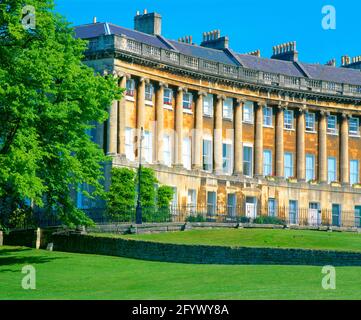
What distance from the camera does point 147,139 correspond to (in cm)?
6925

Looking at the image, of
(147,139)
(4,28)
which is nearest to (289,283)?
(4,28)

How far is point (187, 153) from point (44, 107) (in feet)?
104

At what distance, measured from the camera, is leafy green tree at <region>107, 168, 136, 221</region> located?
199ft

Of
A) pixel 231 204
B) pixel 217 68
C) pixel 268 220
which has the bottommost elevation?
pixel 268 220

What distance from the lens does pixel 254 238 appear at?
170ft

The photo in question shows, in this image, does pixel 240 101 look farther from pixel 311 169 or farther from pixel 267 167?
pixel 311 169

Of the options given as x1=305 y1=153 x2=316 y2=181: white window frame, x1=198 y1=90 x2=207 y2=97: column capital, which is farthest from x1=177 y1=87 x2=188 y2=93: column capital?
x1=305 y1=153 x2=316 y2=181: white window frame

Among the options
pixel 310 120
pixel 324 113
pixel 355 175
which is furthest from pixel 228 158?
pixel 355 175

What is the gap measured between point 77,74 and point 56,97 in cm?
143

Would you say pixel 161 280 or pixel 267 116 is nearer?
pixel 161 280

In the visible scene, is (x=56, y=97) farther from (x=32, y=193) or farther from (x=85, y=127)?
(x=32, y=193)

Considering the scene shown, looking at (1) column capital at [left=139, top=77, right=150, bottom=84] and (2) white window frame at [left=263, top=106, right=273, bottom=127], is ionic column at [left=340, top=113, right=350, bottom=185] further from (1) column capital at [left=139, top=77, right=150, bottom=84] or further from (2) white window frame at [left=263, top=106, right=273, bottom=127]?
(1) column capital at [left=139, top=77, right=150, bottom=84]

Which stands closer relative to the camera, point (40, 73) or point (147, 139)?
point (40, 73)
